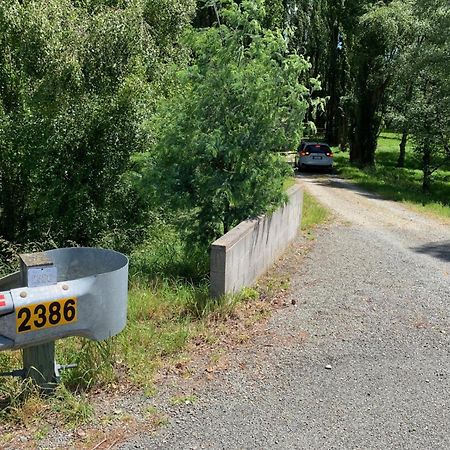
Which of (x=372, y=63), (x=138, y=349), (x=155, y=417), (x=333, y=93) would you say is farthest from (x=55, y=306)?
(x=333, y=93)

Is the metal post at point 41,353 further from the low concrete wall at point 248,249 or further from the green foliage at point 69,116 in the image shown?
the green foliage at point 69,116

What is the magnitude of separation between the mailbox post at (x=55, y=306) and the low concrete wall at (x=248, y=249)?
180 centimetres

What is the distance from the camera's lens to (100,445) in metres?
3.34

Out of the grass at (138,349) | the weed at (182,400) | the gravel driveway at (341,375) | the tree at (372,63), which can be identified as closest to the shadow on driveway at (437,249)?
the gravel driveway at (341,375)

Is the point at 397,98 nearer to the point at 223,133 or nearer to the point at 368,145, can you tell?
the point at 368,145

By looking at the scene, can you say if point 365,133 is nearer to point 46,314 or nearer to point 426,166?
point 426,166

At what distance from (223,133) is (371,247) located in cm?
393

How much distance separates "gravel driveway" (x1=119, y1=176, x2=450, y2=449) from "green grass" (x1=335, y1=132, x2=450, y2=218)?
961cm

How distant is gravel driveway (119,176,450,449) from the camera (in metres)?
3.53

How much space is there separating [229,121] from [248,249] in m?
1.74

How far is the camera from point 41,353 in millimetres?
3723

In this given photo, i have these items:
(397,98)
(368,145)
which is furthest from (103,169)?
(368,145)

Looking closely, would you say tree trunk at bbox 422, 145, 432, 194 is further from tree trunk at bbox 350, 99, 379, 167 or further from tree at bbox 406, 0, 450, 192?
tree trunk at bbox 350, 99, 379, 167

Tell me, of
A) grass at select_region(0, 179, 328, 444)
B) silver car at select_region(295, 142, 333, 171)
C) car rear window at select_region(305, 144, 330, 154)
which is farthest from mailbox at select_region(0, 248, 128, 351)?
car rear window at select_region(305, 144, 330, 154)
